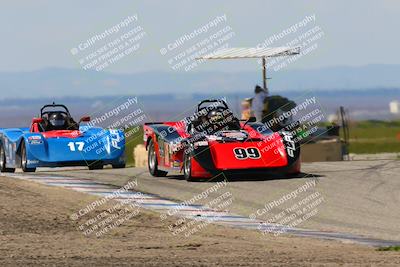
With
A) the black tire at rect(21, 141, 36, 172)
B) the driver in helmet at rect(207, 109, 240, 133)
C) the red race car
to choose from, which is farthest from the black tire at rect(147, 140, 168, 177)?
the black tire at rect(21, 141, 36, 172)

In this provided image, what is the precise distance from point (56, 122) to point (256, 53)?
5.66m

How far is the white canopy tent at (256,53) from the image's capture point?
28422 mm

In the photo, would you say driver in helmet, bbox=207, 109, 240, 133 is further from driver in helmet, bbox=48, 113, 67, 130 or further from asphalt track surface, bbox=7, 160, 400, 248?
driver in helmet, bbox=48, 113, 67, 130

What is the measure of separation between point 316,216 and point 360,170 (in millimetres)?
6230

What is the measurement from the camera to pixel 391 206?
18.5m

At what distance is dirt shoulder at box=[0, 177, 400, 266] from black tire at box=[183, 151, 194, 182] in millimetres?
3233

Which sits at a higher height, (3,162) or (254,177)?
(3,162)

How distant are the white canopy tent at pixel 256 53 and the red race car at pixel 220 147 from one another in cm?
579

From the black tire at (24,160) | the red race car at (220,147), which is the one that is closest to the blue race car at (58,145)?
the black tire at (24,160)

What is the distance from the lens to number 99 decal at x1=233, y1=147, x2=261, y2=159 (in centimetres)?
2128

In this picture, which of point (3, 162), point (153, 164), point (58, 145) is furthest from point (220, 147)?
point (3, 162)

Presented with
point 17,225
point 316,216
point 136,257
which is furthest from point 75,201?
point 136,257

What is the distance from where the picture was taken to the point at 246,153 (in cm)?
2133

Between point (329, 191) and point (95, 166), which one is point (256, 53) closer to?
point (95, 166)
